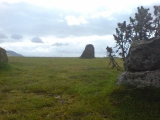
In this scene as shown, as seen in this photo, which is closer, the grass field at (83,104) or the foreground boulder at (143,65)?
the grass field at (83,104)

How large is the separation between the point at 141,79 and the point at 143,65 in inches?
33.6

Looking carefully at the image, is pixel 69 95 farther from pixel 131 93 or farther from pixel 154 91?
pixel 154 91

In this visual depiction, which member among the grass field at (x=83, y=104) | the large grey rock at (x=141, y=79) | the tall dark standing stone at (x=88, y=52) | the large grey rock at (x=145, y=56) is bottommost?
the grass field at (x=83, y=104)

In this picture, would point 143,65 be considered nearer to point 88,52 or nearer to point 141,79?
point 141,79

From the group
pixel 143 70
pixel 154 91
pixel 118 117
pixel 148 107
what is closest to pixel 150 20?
pixel 143 70

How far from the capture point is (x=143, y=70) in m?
12.6

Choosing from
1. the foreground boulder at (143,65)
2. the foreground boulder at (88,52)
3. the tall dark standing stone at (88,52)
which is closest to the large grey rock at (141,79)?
the foreground boulder at (143,65)

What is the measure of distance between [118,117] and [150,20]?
10351 mm

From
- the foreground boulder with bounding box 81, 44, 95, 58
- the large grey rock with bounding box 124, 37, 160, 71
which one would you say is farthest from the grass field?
the foreground boulder with bounding box 81, 44, 95, 58

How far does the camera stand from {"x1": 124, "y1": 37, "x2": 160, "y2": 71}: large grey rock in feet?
40.2

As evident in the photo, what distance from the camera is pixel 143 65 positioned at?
41.0ft

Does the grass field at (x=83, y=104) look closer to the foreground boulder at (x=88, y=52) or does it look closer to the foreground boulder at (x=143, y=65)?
the foreground boulder at (x=143, y=65)

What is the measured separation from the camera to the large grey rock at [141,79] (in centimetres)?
1167

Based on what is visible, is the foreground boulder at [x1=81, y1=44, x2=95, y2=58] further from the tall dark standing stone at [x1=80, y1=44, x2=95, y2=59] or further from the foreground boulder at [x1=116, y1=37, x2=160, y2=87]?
the foreground boulder at [x1=116, y1=37, x2=160, y2=87]
